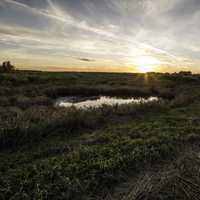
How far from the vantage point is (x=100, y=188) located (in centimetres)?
415

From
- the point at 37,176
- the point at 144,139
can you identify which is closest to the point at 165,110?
the point at 144,139

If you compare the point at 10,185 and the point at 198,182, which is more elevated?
the point at 198,182

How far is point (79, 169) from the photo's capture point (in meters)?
4.77

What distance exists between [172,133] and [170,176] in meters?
3.20

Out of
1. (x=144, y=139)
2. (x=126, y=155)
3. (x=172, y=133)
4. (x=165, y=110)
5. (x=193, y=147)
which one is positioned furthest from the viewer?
(x=165, y=110)

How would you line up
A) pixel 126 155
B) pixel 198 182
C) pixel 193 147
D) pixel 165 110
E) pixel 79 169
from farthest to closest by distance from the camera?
pixel 165 110 < pixel 193 147 < pixel 126 155 < pixel 79 169 < pixel 198 182

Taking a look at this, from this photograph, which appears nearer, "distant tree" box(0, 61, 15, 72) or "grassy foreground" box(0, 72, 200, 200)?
"grassy foreground" box(0, 72, 200, 200)

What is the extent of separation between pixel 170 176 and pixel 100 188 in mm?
1465

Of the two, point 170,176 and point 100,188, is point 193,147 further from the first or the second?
point 100,188

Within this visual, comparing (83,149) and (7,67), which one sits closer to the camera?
(83,149)

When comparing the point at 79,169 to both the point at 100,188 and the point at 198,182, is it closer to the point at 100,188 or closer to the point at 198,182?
the point at 100,188

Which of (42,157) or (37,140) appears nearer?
(42,157)

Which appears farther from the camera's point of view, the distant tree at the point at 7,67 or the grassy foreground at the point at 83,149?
the distant tree at the point at 7,67

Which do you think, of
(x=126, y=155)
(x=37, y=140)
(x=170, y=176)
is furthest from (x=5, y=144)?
(x=170, y=176)
